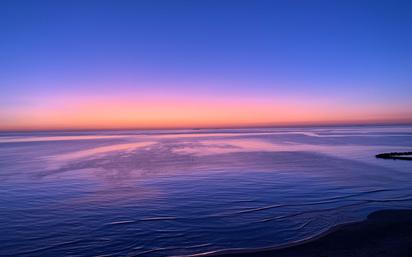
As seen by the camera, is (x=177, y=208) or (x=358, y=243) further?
(x=177, y=208)

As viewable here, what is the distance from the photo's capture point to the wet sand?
7680mm

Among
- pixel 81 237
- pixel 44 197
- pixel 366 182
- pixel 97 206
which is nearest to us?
pixel 81 237

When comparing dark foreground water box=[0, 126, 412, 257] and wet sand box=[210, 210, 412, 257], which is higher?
wet sand box=[210, 210, 412, 257]

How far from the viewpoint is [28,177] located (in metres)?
22.0

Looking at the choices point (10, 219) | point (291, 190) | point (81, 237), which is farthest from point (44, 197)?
point (291, 190)

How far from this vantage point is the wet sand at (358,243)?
7.68m

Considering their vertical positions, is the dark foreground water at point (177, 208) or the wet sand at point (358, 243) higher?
the wet sand at point (358, 243)

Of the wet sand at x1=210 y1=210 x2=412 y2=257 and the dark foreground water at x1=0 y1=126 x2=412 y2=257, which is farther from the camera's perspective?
the dark foreground water at x1=0 y1=126 x2=412 y2=257

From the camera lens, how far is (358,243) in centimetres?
834

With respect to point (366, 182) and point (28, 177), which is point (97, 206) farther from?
point (366, 182)

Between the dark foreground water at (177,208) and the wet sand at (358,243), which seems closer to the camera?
the wet sand at (358,243)

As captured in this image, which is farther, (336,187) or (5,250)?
(336,187)

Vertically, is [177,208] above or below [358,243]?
below

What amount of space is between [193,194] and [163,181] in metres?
A: 4.85
